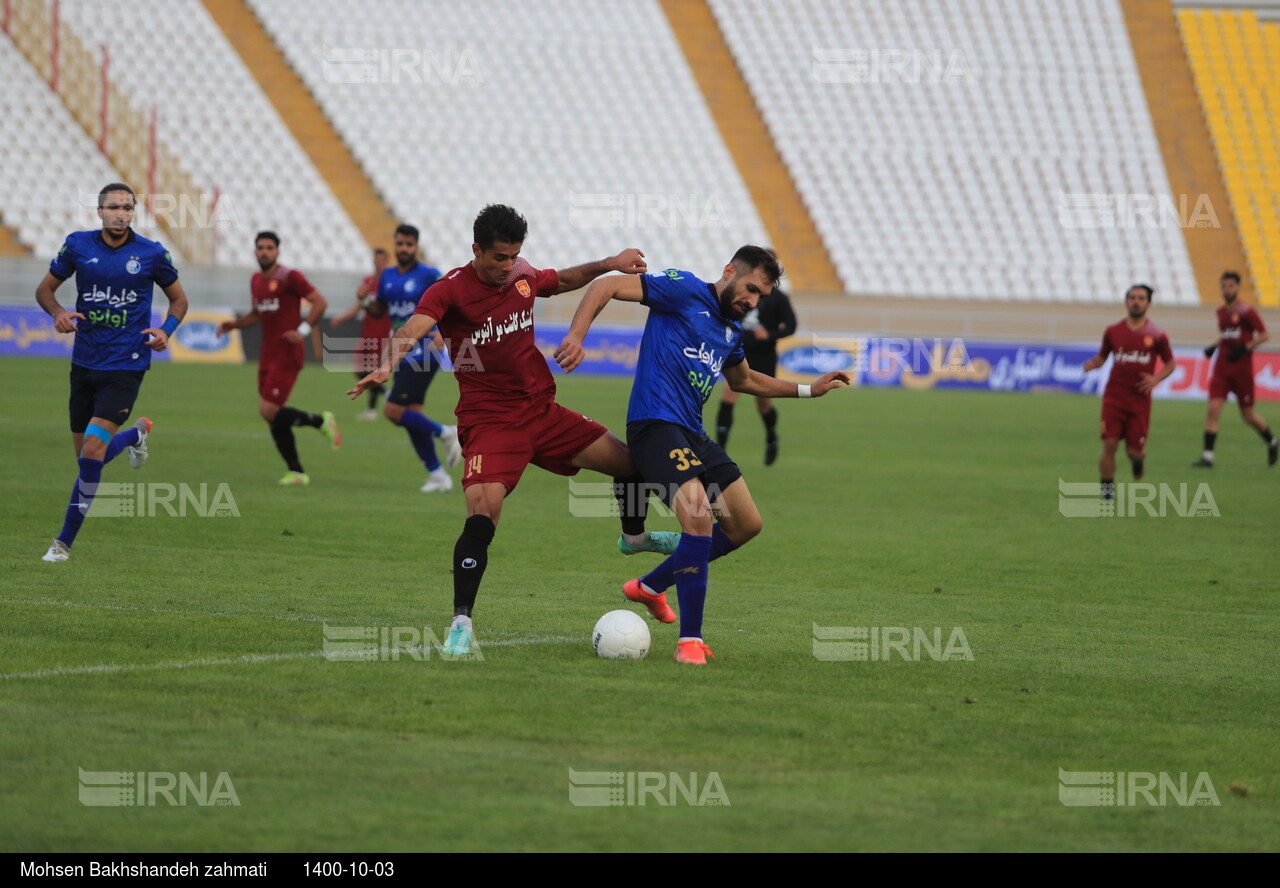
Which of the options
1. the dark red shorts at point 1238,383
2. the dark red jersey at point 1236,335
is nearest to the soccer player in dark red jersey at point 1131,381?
the dark red shorts at point 1238,383

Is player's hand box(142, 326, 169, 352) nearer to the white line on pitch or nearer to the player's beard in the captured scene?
the white line on pitch

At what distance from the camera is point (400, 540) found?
11.1 m

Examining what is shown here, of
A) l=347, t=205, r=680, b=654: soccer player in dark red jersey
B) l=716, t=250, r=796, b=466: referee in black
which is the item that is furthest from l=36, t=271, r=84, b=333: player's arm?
l=716, t=250, r=796, b=466: referee in black

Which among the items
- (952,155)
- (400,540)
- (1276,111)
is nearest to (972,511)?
(400,540)

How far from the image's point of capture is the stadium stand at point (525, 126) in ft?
128

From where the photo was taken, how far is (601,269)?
7445mm

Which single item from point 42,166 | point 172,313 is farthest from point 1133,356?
point 42,166

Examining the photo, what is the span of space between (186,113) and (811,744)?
115ft

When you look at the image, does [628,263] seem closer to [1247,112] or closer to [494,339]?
[494,339]

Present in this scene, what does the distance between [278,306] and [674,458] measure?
8491 mm

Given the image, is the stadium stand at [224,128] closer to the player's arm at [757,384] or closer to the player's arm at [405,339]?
the player's arm at [757,384]

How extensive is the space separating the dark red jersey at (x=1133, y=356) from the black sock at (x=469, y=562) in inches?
374

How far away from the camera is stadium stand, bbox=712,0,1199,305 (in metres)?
41.1

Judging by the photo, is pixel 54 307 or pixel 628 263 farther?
pixel 54 307
